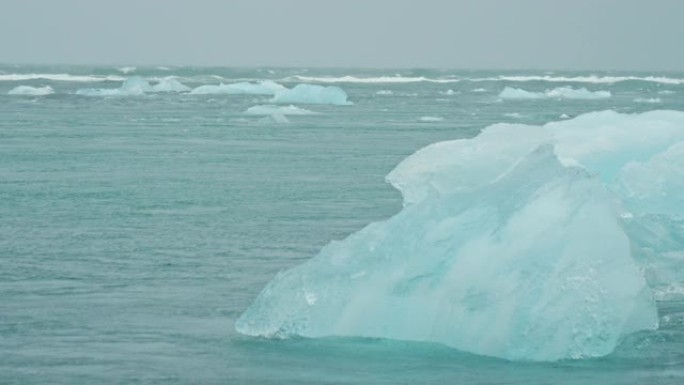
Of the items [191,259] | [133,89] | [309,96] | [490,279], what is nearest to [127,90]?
[133,89]

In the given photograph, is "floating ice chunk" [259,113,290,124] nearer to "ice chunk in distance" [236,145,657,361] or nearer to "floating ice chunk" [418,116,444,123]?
"floating ice chunk" [418,116,444,123]

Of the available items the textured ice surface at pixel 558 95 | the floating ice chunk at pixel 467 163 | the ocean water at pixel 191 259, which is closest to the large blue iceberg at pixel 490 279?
the ocean water at pixel 191 259

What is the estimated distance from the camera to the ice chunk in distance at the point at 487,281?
8953 millimetres

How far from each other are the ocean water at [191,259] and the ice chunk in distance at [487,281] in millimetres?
152

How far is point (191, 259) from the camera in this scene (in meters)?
12.4

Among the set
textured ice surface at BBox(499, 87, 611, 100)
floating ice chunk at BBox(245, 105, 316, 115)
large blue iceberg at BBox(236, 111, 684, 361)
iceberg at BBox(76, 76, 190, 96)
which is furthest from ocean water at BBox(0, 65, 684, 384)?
textured ice surface at BBox(499, 87, 611, 100)

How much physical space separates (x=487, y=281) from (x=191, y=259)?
4.11 m

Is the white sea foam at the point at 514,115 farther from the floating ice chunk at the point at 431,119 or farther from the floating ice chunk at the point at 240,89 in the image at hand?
the floating ice chunk at the point at 240,89

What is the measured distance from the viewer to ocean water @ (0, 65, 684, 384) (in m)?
8.66

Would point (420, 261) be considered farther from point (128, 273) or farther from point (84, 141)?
point (84, 141)

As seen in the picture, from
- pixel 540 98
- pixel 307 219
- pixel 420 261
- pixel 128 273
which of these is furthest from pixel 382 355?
pixel 540 98

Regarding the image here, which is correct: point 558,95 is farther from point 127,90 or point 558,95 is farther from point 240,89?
point 127,90

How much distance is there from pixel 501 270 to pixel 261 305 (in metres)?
1.70

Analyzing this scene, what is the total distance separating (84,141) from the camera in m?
27.8
